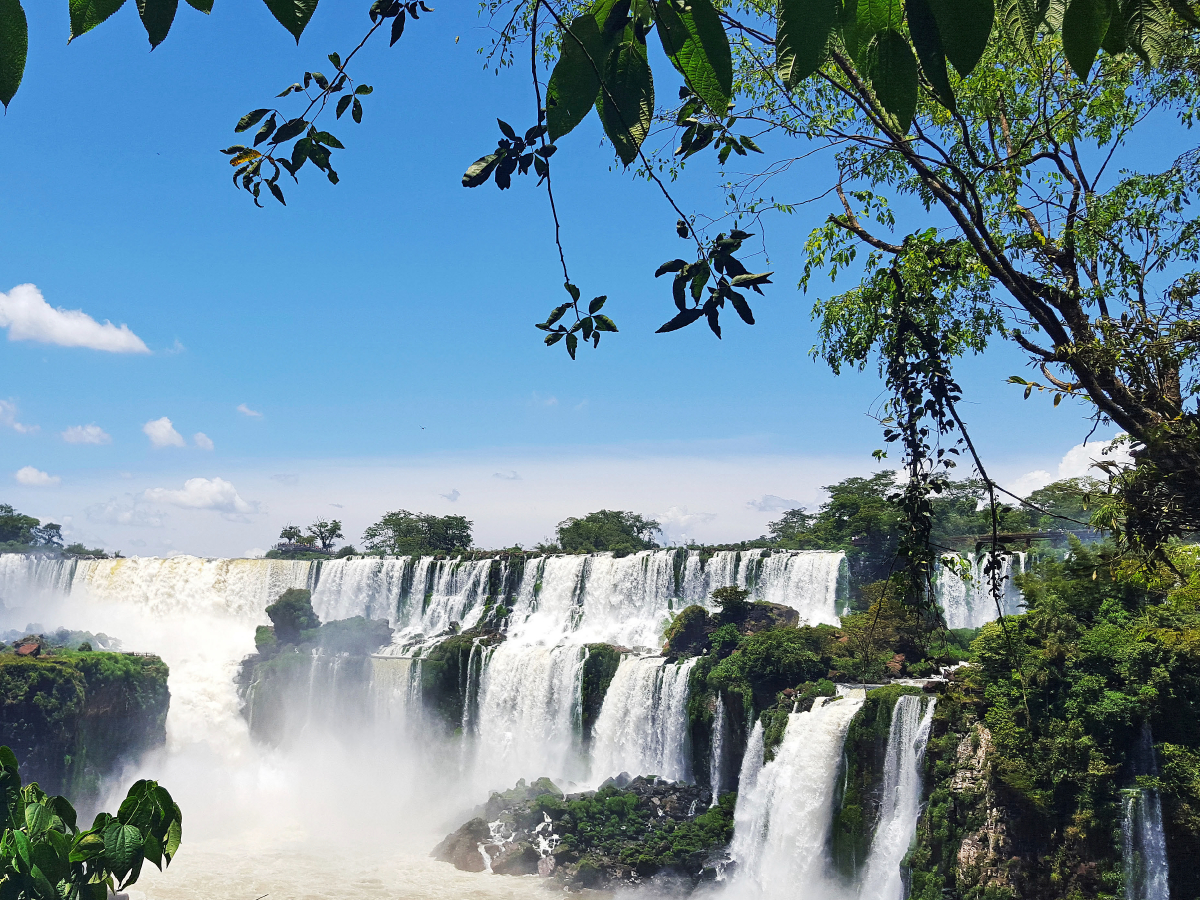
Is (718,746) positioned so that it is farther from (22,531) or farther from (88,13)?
(22,531)

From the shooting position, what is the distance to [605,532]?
3659 centimetres

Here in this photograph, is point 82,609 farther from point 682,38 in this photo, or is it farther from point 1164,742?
point 682,38

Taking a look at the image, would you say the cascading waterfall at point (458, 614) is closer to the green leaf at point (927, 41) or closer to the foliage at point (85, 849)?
the foliage at point (85, 849)

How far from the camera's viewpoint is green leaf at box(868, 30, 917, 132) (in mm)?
723

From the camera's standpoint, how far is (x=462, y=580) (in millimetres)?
27766

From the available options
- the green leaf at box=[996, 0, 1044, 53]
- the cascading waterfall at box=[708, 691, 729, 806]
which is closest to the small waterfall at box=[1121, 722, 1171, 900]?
the cascading waterfall at box=[708, 691, 729, 806]

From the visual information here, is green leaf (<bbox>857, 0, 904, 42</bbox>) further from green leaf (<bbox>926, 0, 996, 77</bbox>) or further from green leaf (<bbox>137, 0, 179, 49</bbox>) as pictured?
green leaf (<bbox>137, 0, 179, 49</bbox>)

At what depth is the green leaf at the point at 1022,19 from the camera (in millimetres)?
835

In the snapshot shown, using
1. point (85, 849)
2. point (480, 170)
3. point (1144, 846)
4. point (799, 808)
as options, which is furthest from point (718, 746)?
point (480, 170)

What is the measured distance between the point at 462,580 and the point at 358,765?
22.8ft

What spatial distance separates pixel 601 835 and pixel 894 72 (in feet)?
54.3

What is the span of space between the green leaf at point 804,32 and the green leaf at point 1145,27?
0.41 m

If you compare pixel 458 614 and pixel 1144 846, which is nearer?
pixel 1144 846

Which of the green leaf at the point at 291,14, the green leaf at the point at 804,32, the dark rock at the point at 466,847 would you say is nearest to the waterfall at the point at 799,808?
the dark rock at the point at 466,847
